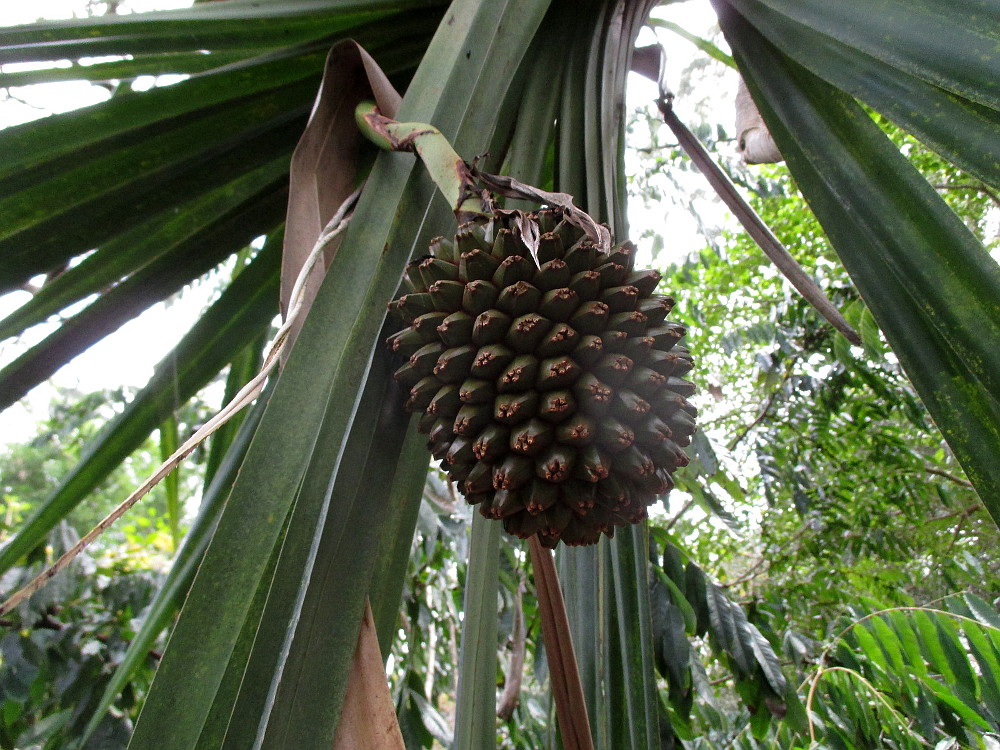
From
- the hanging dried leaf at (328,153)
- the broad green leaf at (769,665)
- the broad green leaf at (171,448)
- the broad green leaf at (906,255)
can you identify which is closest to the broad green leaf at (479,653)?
the hanging dried leaf at (328,153)

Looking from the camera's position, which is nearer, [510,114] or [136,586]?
[510,114]

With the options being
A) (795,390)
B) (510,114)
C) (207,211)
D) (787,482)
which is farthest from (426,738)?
(795,390)

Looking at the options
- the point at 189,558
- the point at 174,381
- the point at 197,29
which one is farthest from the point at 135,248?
the point at 189,558

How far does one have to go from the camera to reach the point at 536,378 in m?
0.50

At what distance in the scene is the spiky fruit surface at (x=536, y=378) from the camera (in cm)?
49

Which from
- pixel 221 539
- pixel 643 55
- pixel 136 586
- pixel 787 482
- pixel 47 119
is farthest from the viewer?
pixel 787 482

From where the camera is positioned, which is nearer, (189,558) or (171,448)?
(189,558)

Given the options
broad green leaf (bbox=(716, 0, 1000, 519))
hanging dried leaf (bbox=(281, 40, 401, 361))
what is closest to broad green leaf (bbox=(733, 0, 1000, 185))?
broad green leaf (bbox=(716, 0, 1000, 519))

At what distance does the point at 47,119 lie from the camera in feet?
2.14

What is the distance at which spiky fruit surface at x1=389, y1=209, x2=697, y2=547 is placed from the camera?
488mm

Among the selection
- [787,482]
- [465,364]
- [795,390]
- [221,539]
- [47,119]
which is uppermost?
[795,390]

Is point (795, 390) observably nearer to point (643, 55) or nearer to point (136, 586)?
point (643, 55)

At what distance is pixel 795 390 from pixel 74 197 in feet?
8.15

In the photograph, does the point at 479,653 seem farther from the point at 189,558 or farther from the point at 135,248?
the point at 135,248
